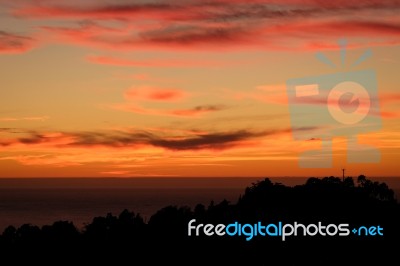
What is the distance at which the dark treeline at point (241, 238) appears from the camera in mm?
38344

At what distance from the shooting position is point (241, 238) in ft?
136

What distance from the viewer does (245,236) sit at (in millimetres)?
41562

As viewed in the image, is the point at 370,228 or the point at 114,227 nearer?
the point at 370,228

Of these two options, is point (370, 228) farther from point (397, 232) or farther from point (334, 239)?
point (334, 239)

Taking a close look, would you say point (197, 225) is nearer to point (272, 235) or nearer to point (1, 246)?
point (272, 235)

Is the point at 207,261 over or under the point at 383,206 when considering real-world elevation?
under

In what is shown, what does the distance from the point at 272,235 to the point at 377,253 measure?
6767mm

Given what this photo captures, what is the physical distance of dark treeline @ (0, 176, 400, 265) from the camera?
38344mm

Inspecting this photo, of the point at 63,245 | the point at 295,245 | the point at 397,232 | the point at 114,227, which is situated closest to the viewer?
the point at 295,245

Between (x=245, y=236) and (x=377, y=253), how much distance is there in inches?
321

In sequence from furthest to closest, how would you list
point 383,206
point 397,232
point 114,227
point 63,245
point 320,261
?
point 383,206
point 114,227
point 63,245
point 397,232
point 320,261

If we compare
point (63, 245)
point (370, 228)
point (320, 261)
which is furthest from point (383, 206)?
point (63, 245)

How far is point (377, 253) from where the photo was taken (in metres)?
38.0

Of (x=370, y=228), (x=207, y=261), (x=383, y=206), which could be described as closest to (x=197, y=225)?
(x=207, y=261)
